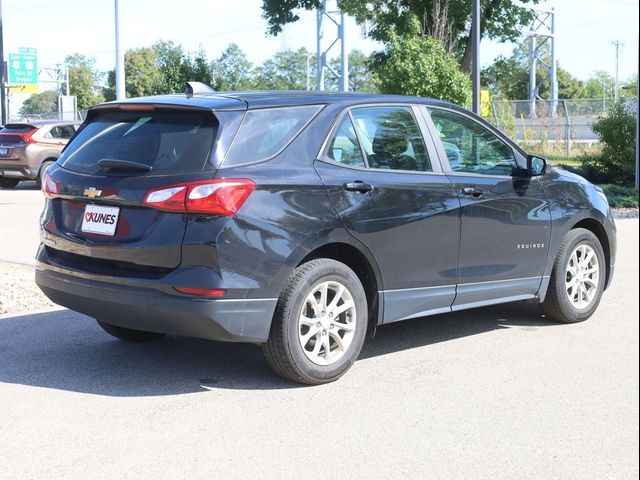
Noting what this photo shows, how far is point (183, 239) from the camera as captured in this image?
5035mm

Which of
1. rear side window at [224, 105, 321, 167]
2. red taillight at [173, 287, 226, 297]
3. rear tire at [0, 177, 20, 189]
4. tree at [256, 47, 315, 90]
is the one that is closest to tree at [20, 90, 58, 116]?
tree at [256, 47, 315, 90]

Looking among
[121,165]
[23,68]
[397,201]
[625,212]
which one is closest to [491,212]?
[397,201]

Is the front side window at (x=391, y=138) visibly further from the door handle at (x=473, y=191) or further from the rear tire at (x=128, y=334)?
the rear tire at (x=128, y=334)

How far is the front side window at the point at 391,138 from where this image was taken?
19.5ft

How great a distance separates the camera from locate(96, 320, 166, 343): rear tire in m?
6.48

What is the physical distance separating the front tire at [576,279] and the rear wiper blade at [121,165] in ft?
11.2

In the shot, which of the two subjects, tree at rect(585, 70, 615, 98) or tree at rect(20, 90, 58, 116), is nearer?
tree at rect(585, 70, 615, 98)

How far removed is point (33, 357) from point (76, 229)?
1114 mm

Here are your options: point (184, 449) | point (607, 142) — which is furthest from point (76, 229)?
point (607, 142)

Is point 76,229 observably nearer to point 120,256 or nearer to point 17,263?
point 120,256

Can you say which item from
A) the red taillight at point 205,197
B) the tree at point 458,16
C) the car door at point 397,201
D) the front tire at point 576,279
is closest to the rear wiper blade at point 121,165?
the red taillight at point 205,197

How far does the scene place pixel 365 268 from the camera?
5812 mm

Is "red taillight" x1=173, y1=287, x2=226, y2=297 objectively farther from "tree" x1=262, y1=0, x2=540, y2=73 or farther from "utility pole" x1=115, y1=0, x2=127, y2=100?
"utility pole" x1=115, y1=0, x2=127, y2=100

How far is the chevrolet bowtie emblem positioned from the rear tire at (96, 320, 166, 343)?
1.31 metres
